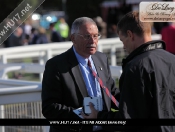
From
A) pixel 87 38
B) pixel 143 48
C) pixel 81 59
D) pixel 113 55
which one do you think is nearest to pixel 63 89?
pixel 81 59

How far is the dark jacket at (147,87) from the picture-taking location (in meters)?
3.25

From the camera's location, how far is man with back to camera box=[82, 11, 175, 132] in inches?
128

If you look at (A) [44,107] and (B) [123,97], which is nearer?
(B) [123,97]

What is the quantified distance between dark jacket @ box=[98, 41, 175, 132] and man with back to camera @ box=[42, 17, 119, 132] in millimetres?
649

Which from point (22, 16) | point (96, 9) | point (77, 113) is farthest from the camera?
point (96, 9)

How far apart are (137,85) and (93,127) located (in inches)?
31.9

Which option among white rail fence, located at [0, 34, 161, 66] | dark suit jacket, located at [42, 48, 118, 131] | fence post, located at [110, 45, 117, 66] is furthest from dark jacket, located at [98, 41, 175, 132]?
fence post, located at [110, 45, 117, 66]

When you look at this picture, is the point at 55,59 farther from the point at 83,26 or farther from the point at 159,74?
the point at 159,74

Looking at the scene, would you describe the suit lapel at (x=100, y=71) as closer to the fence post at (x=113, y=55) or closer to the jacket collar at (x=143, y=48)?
the jacket collar at (x=143, y=48)

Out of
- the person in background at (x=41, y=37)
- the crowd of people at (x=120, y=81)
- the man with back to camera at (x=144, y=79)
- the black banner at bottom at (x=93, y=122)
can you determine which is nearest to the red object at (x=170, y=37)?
the crowd of people at (x=120, y=81)

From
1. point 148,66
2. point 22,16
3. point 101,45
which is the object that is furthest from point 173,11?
point 101,45

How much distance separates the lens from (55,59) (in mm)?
4094

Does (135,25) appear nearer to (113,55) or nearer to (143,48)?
(143,48)

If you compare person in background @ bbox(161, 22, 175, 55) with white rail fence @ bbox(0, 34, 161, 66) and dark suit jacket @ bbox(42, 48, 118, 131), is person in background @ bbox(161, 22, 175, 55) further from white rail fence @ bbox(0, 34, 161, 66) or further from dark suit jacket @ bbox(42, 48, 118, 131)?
dark suit jacket @ bbox(42, 48, 118, 131)
